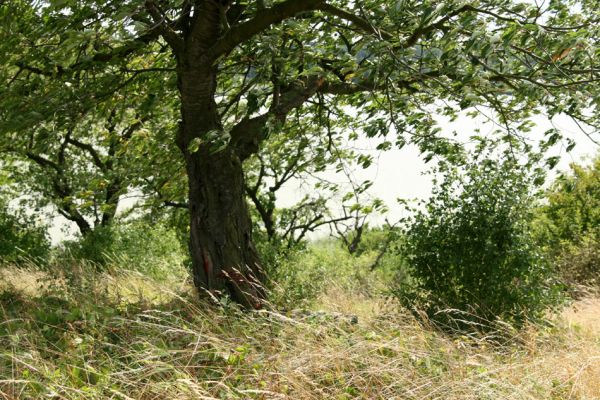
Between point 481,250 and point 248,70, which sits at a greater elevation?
point 248,70

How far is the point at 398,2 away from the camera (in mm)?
3949

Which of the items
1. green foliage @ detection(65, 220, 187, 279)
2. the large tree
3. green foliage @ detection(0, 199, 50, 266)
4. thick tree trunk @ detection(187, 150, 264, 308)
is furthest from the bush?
green foliage @ detection(0, 199, 50, 266)

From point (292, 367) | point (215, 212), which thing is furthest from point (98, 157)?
point (292, 367)

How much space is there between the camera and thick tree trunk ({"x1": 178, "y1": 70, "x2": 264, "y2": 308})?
688cm

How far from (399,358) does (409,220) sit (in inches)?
138

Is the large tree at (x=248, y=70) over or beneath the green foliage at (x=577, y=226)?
over

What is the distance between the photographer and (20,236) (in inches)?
595

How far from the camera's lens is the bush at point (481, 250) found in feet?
23.2

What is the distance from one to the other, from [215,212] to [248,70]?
5.15 feet

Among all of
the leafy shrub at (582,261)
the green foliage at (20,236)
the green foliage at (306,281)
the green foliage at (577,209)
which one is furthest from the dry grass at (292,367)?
the green foliage at (20,236)

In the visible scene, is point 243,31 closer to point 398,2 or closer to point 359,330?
point 398,2

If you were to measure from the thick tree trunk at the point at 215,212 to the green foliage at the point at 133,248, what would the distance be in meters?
4.39

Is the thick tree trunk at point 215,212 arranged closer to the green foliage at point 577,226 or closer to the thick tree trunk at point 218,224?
the thick tree trunk at point 218,224

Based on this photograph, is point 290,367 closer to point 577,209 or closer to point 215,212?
point 215,212
